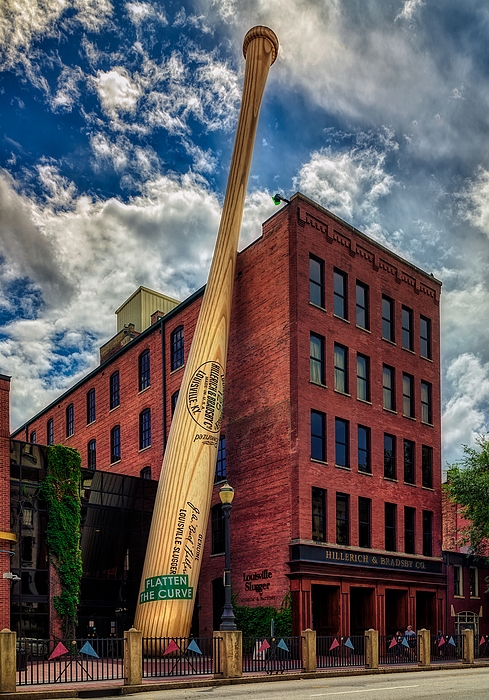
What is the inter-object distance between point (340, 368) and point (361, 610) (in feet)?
34.6

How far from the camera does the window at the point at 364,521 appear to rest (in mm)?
33750

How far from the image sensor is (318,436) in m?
32.7

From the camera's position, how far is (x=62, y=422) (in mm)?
51875

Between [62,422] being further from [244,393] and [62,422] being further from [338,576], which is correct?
[338,576]

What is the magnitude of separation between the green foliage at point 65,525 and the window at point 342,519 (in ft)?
34.5

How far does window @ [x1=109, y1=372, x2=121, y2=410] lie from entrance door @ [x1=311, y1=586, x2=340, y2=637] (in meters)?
17.7

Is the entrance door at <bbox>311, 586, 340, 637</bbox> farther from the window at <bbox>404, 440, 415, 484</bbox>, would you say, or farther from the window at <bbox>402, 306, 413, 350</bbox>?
the window at <bbox>402, 306, 413, 350</bbox>

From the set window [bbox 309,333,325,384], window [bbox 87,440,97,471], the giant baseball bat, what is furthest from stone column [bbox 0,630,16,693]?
window [bbox 87,440,97,471]

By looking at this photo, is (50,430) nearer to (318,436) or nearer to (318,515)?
(318,436)

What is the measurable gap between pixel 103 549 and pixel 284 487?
788 centimetres

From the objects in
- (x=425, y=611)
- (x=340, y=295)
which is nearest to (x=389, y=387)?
(x=340, y=295)

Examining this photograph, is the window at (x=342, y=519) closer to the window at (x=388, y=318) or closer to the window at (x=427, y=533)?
the window at (x=427, y=533)

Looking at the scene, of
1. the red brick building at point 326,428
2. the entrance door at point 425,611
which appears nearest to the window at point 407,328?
the red brick building at point 326,428

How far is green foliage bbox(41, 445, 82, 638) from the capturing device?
2892cm
